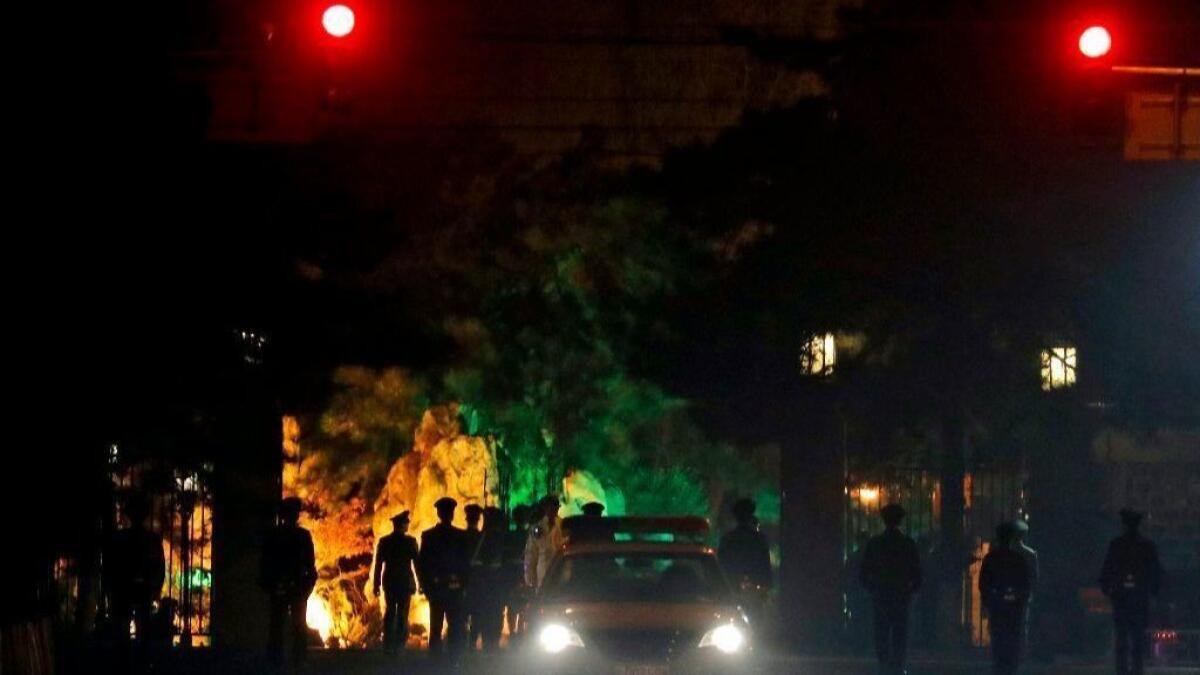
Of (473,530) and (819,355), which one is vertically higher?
(819,355)

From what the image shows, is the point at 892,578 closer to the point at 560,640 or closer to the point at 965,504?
the point at 560,640

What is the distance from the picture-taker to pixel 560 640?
55.0 feet

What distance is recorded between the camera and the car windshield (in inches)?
681

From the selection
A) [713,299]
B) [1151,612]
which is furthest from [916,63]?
[1151,612]

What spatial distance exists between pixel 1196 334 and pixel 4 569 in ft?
50.8

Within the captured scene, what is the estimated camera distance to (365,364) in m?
23.7

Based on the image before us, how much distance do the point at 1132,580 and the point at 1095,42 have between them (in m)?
6.16

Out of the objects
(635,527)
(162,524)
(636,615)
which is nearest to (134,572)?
(162,524)

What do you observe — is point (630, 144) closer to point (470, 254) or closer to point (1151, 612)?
point (470, 254)

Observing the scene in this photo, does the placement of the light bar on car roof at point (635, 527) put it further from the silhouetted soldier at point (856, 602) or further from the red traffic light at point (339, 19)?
the red traffic light at point (339, 19)

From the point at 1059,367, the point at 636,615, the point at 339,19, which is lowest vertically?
the point at 636,615

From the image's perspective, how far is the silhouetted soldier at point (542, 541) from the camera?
2283 centimetres

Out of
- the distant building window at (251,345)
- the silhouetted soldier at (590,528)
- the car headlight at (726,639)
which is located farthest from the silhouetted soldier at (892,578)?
the distant building window at (251,345)

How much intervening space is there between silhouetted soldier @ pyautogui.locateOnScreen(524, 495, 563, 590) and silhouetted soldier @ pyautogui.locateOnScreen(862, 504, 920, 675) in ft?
12.0
